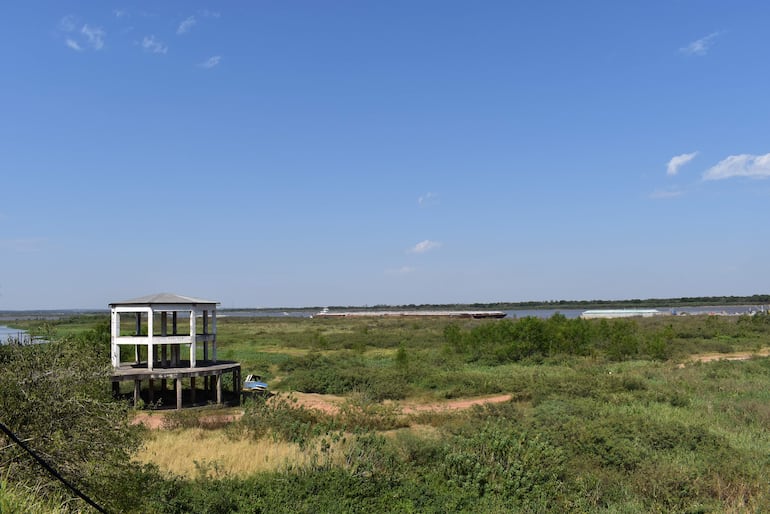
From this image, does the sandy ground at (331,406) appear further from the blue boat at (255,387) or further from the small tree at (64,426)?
the small tree at (64,426)

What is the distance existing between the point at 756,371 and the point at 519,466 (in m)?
21.2

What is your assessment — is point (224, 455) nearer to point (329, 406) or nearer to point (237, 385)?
point (329, 406)

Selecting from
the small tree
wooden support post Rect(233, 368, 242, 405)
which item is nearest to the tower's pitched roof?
wooden support post Rect(233, 368, 242, 405)

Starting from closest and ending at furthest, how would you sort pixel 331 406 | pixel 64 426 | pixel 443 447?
1. pixel 64 426
2. pixel 443 447
3. pixel 331 406

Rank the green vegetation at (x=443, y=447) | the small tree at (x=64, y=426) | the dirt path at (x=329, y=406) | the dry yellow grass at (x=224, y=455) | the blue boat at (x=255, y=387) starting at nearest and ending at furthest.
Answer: the small tree at (x=64, y=426) < the green vegetation at (x=443, y=447) < the dry yellow grass at (x=224, y=455) < the dirt path at (x=329, y=406) < the blue boat at (x=255, y=387)

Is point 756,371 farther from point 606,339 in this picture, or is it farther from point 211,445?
point 211,445

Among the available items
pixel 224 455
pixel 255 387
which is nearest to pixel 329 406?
pixel 255 387

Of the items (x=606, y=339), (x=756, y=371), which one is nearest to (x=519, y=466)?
(x=756, y=371)

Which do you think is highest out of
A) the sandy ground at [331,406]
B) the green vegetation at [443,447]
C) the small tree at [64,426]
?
the small tree at [64,426]

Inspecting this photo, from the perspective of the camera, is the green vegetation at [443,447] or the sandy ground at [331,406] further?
the sandy ground at [331,406]

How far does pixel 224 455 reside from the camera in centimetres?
1158

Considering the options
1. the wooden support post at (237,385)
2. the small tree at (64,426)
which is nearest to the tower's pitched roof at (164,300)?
the wooden support post at (237,385)

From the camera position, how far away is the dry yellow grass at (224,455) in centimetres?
1063

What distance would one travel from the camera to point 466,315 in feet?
385
